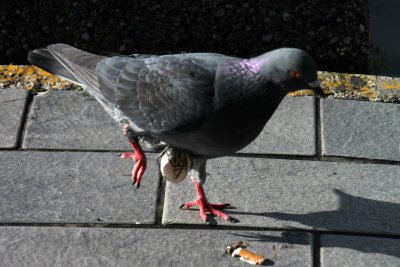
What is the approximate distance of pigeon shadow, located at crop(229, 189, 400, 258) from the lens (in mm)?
4082

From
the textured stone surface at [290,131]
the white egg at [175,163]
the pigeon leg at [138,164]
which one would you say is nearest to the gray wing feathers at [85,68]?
the pigeon leg at [138,164]

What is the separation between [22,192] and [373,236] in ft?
6.38

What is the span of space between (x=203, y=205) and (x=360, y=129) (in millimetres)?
1300

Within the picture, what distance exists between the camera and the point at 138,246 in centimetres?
402

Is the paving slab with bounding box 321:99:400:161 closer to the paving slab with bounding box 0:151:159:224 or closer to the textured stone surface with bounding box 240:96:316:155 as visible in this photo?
the textured stone surface with bounding box 240:96:316:155

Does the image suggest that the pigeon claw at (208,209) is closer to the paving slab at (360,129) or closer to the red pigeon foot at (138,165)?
the red pigeon foot at (138,165)

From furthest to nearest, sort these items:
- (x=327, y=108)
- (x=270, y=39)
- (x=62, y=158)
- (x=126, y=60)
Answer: (x=270, y=39)
(x=327, y=108)
(x=62, y=158)
(x=126, y=60)

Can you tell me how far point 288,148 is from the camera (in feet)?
15.7

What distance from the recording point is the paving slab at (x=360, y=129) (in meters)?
4.77

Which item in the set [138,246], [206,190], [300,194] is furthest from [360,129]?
[138,246]

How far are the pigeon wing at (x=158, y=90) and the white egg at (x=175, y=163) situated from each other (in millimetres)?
185

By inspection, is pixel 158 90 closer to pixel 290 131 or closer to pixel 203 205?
pixel 203 205

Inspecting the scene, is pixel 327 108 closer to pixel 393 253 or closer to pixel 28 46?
pixel 393 253

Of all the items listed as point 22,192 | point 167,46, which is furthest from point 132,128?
point 167,46
